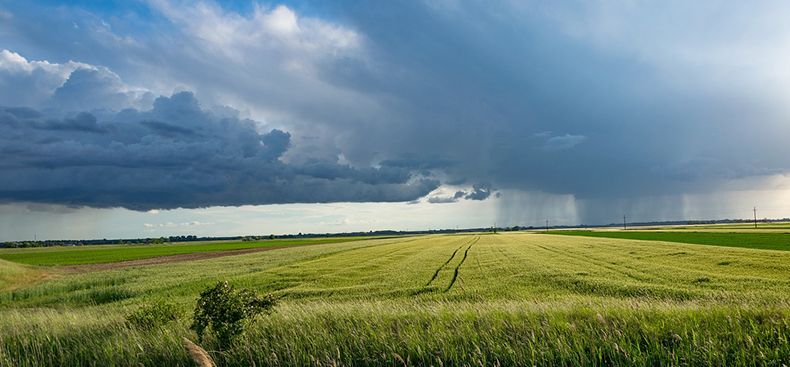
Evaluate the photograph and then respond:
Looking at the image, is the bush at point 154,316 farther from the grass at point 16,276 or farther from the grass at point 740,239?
the grass at point 740,239

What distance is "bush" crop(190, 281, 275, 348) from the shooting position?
8.59 meters

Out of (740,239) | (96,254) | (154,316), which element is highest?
(154,316)

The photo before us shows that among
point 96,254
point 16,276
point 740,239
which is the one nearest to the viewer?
point 16,276

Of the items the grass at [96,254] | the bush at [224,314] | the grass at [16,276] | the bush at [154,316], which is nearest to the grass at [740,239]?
the bush at [224,314]

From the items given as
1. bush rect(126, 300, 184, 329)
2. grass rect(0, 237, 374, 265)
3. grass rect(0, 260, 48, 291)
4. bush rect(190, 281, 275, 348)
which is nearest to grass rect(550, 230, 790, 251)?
bush rect(190, 281, 275, 348)

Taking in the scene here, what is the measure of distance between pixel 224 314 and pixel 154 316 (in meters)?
4.23

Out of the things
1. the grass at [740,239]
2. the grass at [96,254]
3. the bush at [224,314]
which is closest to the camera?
the bush at [224,314]

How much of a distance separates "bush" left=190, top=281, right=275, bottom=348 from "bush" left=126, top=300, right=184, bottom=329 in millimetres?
2663

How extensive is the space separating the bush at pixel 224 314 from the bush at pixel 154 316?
2663 millimetres

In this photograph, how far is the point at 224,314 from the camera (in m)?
8.70

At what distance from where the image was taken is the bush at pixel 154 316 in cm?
1095

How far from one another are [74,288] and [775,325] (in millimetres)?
44224

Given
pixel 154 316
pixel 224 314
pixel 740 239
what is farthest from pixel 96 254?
pixel 740 239

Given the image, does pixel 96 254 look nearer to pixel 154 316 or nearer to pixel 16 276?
pixel 16 276
